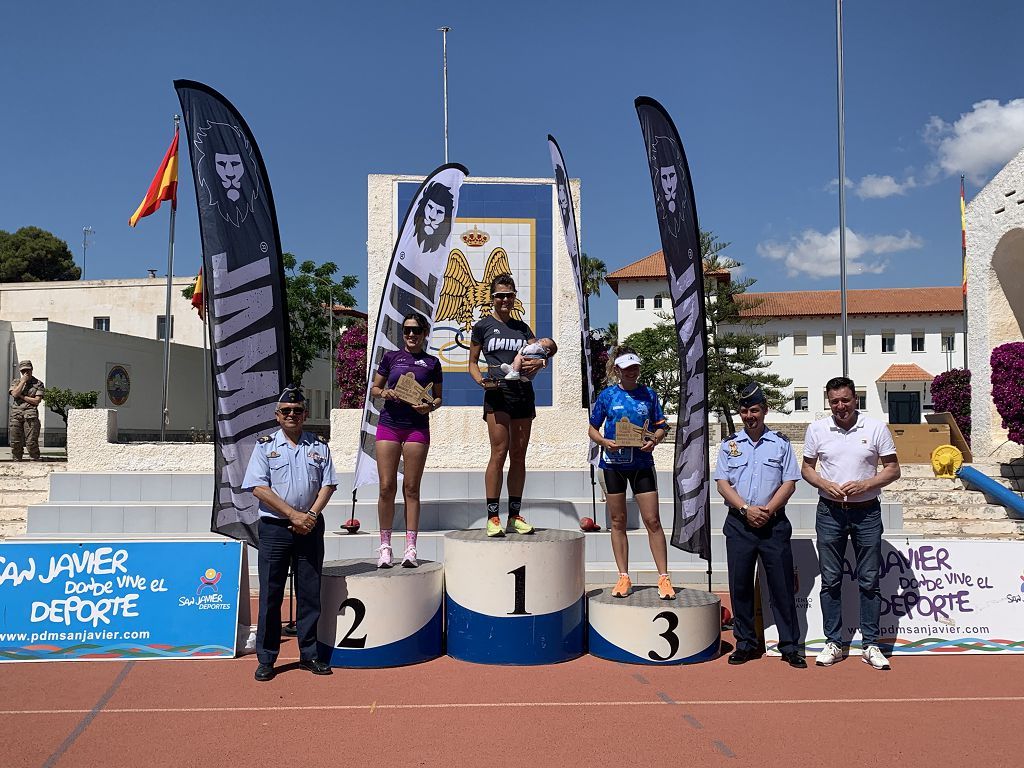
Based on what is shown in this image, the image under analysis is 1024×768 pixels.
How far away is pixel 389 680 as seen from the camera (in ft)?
16.0

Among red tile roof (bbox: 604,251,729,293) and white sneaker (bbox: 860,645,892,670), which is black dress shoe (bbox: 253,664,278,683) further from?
red tile roof (bbox: 604,251,729,293)

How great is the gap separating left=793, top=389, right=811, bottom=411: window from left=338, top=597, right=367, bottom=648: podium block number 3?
164 ft

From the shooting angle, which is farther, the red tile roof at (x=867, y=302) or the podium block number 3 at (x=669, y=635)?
the red tile roof at (x=867, y=302)

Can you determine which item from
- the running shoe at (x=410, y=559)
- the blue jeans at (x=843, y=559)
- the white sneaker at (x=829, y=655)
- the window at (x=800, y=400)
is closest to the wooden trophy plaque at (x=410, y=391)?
the running shoe at (x=410, y=559)

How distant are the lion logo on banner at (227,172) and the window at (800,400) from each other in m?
49.3

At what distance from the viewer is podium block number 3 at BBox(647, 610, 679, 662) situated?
523 cm

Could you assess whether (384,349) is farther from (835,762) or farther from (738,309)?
(738,309)

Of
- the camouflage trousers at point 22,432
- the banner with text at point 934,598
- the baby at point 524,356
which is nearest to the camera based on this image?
the banner with text at point 934,598

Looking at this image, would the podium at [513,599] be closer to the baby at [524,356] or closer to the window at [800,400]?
the baby at [524,356]

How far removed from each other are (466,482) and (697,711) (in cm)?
546

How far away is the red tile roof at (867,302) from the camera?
50969 mm

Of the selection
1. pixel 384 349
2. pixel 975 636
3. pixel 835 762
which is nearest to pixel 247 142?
pixel 384 349

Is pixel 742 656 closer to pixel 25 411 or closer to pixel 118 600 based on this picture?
pixel 118 600

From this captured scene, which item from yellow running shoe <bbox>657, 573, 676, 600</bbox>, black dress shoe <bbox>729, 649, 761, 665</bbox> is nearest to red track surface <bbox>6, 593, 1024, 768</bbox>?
black dress shoe <bbox>729, 649, 761, 665</bbox>
